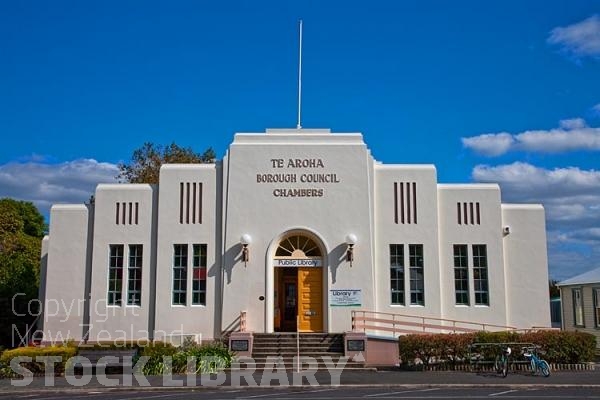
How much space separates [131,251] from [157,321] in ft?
8.85

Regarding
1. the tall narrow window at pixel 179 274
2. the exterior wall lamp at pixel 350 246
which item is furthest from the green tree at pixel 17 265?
the exterior wall lamp at pixel 350 246

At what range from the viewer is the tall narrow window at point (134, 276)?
23547 mm

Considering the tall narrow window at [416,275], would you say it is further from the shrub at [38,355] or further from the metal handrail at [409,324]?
the shrub at [38,355]

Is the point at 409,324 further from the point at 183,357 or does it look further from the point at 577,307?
the point at 577,307

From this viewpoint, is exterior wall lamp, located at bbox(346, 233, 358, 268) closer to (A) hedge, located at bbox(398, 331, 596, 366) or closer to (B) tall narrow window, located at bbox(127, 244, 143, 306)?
(A) hedge, located at bbox(398, 331, 596, 366)

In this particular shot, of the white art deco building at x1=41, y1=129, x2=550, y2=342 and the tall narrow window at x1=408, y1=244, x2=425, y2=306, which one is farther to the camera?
the tall narrow window at x1=408, y1=244, x2=425, y2=306

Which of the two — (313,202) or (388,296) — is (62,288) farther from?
(388,296)

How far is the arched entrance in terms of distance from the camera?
22984mm

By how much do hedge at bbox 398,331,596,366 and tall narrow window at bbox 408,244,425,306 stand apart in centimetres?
352

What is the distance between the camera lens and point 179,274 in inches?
918

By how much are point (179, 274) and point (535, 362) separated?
38.9ft

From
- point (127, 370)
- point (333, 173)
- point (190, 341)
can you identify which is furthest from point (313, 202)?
point (127, 370)

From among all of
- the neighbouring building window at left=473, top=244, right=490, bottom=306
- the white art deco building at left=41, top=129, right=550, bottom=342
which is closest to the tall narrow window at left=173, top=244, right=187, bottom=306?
the white art deco building at left=41, top=129, right=550, bottom=342

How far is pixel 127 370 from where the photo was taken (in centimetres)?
1980
